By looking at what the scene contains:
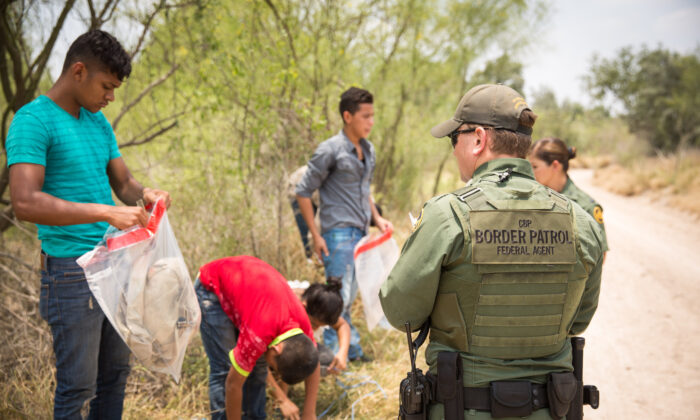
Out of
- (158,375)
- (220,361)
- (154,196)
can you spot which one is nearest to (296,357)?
(220,361)

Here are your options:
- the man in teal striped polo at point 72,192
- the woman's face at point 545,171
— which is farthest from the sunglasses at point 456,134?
the woman's face at point 545,171

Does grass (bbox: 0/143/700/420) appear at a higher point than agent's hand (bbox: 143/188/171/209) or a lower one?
lower

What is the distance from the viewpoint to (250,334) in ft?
7.39

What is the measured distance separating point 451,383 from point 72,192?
1.75 metres

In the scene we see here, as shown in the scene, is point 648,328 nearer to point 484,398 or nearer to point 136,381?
point 484,398

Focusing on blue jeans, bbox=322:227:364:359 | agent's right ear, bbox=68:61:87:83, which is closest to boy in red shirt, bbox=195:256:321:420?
blue jeans, bbox=322:227:364:359

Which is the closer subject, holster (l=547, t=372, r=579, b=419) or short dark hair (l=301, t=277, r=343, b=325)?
holster (l=547, t=372, r=579, b=419)

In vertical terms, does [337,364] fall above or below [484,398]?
below

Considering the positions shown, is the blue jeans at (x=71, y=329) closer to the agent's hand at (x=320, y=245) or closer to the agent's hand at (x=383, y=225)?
the agent's hand at (x=320, y=245)

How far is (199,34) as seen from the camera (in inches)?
192

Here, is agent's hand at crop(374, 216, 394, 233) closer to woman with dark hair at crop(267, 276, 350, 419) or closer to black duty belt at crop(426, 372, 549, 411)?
woman with dark hair at crop(267, 276, 350, 419)

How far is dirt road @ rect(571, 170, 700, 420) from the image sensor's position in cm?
351

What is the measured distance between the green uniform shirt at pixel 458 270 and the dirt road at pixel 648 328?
222cm

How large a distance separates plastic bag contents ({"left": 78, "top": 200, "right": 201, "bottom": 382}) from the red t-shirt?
232 millimetres
